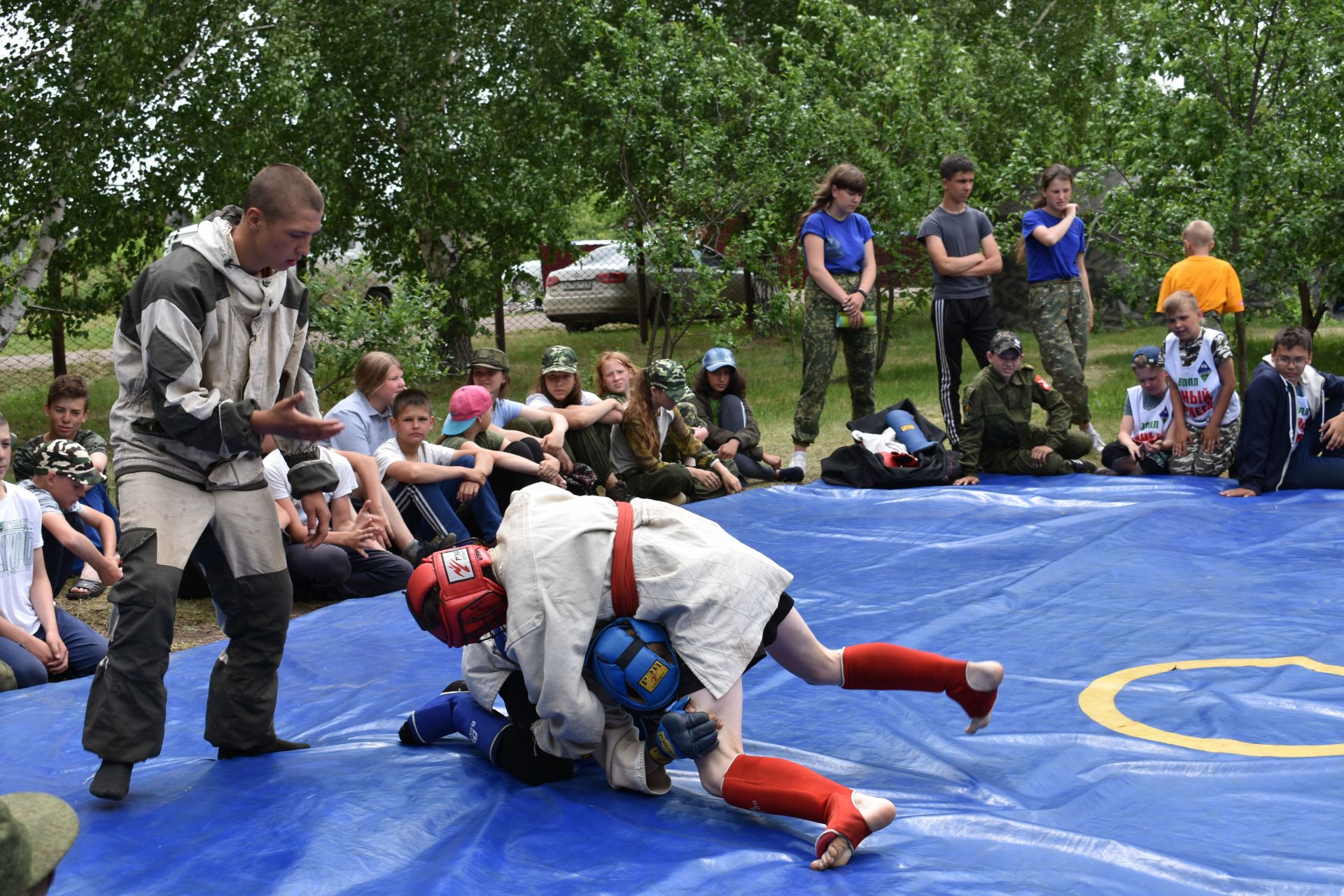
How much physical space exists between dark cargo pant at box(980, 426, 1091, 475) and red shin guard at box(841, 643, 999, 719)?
4.71m

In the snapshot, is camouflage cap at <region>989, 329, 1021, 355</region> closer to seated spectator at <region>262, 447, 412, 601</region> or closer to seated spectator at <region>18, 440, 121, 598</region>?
seated spectator at <region>262, 447, 412, 601</region>

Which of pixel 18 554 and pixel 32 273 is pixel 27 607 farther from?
pixel 32 273

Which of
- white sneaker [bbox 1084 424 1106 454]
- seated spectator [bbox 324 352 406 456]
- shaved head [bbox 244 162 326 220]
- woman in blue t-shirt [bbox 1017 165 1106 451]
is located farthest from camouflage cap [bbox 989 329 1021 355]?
shaved head [bbox 244 162 326 220]

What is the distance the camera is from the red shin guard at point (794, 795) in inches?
110

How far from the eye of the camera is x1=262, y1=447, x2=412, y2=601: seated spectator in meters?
5.86

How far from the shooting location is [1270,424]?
6.80 m

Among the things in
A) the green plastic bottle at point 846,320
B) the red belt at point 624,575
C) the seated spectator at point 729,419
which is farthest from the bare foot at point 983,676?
the green plastic bottle at point 846,320

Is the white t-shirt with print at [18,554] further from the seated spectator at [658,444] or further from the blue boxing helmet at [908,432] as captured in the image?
the blue boxing helmet at [908,432]

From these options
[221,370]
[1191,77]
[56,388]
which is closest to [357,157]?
[56,388]

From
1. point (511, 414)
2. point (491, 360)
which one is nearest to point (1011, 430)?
point (511, 414)

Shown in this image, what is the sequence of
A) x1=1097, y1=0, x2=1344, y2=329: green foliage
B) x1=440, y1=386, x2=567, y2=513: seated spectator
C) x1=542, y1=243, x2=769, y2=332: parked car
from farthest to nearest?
1. x1=542, y1=243, x2=769, y2=332: parked car
2. x1=1097, y1=0, x2=1344, y2=329: green foliage
3. x1=440, y1=386, x2=567, y2=513: seated spectator

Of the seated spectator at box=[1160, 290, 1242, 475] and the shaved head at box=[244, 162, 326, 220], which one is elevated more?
the shaved head at box=[244, 162, 326, 220]

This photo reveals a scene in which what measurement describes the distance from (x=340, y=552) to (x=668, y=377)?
98.3 inches

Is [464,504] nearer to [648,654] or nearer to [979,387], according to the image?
[979,387]
